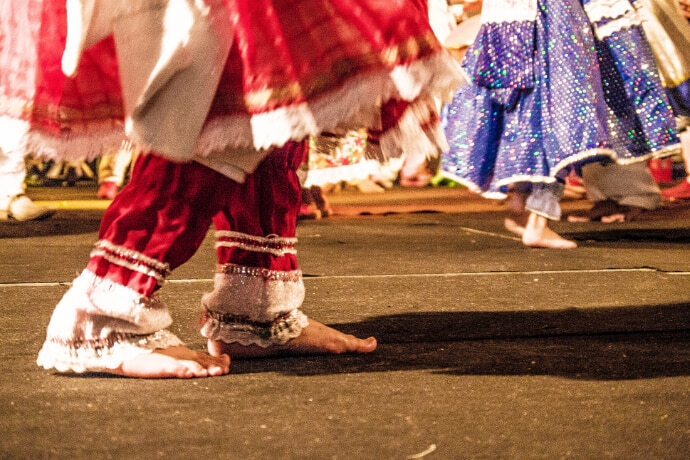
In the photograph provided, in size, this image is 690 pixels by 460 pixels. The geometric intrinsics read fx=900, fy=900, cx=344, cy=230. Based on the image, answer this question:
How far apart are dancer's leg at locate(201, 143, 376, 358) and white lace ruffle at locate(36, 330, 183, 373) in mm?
168

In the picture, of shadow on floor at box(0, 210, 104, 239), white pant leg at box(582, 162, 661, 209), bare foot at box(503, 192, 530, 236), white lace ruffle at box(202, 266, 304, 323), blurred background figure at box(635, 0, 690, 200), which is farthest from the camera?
white pant leg at box(582, 162, 661, 209)

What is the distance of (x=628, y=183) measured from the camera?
372 centimetres

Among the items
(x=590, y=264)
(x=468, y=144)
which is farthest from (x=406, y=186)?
(x=590, y=264)

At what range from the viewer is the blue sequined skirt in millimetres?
2809

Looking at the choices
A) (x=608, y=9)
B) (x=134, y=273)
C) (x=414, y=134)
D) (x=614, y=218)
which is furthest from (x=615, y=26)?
(x=134, y=273)

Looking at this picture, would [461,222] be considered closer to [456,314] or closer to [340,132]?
[456,314]

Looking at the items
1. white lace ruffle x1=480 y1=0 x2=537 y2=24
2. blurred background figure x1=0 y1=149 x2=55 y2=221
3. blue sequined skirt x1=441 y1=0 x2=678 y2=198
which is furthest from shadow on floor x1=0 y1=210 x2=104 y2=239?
white lace ruffle x1=480 y1=0 x2=537 y2=24

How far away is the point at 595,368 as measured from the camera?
134 cm

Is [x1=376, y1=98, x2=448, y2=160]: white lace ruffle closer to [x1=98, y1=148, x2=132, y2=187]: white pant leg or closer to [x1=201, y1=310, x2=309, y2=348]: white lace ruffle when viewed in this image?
[x1=201, y1=310, x2=309, y2=348]: white lace ruffle

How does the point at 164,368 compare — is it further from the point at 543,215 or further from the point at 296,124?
the point at 543,215

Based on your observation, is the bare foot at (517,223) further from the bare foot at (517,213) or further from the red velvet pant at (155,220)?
the red velvet pant at (155,220)

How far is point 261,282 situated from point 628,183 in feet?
8.70

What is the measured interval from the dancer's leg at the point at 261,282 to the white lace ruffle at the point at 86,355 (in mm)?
168

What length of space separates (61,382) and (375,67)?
62cm
